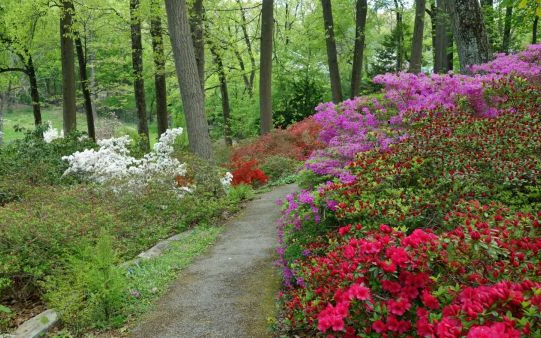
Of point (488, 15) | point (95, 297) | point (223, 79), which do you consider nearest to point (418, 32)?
point (488, 15)

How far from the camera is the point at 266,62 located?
14.1m

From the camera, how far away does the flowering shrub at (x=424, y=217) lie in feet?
6.86

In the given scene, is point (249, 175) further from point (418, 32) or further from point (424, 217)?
point (418, 32)

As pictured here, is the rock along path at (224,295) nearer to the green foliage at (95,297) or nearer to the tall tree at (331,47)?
the green foliage at (95,297)

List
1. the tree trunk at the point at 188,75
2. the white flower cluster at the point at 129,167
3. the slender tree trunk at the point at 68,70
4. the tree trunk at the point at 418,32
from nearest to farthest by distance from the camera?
the white flower cluster at the point at 129,167, the tree trunk at the point at 188,75, the slender tree trunk at the point at 68,70, the tree trunk at the point at 418,32

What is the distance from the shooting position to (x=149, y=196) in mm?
7676

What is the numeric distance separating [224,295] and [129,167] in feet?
16.2

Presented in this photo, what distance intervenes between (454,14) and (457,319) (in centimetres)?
760

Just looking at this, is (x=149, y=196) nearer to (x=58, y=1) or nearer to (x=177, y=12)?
(x=177, y=12)

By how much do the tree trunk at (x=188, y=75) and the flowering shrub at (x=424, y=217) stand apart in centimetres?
361

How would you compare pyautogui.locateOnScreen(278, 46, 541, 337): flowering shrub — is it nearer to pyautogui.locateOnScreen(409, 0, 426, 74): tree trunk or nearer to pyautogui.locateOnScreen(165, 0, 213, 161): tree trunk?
pyautogui.locateOnScreen(165, 0, 213, 161): tree trunk

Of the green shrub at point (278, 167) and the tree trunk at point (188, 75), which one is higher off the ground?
the tree trunk at point (188, 75)

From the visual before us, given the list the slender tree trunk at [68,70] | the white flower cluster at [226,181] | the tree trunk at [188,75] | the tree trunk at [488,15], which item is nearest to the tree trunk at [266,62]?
the tree trunk at [188,75]

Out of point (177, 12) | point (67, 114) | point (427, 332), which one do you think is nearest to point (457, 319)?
point (427, 332)
